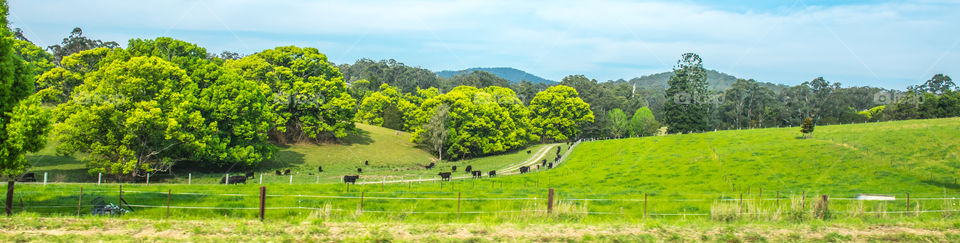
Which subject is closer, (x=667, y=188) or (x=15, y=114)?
(x=15, y=114)

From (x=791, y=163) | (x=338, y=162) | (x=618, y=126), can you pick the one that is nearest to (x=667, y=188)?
(x=791, y=163)

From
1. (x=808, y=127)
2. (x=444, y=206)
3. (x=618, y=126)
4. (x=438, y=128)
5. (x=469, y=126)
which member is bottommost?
(x=444, y=206)

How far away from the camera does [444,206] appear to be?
2455cm

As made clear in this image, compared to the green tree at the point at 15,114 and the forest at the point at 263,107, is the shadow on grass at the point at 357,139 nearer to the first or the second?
the forest at the point at 263,107

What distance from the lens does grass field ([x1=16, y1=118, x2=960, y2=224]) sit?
2003cm

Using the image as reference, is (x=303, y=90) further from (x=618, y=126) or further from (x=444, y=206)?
(x=618, y=126)

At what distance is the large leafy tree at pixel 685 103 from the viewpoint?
77.6m

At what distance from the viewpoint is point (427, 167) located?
5956 centimetres

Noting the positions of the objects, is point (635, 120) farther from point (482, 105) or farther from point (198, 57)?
point (198, 57)

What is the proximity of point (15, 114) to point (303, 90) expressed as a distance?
44.0 m

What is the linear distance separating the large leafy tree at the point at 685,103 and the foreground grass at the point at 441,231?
62.4 meters

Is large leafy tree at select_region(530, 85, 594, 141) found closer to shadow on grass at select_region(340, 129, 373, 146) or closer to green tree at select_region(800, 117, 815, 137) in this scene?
shadow on grass at select_region(340, 129, 373, 146)

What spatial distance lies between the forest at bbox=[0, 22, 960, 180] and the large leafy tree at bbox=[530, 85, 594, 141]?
20cm

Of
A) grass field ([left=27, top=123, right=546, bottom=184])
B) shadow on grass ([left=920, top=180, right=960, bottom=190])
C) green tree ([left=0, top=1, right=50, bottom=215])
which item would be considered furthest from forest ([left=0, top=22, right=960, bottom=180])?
shadow on grass ([left=920, top=180, right=960, bottom=190])
